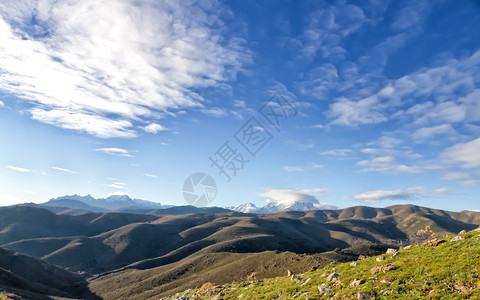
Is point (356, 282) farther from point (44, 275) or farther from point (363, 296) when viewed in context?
point (44, 275)

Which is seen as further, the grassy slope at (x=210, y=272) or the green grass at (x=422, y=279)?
the grassy slope at (x=210, y=272)

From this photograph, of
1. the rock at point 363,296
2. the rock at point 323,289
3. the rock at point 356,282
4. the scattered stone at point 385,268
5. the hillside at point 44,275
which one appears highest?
the scattered stone at point 385,268

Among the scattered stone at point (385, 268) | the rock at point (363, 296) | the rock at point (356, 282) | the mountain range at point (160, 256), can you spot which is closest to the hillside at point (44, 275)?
the mountain range at point (160, 256)

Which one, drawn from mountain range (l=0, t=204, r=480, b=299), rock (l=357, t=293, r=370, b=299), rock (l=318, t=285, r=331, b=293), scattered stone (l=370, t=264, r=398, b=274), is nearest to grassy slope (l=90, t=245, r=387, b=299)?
mountain range (l=0, t=204, r=480, b=299)

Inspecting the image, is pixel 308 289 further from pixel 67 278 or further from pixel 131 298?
pixel 67 278

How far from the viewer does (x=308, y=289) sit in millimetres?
19750

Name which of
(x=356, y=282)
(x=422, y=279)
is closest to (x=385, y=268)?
(x=356, y=282)

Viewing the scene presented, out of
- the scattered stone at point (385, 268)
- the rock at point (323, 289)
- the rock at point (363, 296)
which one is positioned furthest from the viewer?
the rock at point (323, 289)

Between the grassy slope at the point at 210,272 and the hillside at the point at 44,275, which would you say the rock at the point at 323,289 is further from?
the hillside at the point at 44,275

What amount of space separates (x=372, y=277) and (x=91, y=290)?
9873 cm

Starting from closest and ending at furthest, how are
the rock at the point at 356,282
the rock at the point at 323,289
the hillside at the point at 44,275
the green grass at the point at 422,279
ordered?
the green grass at the point at 422,279 → the rock at the point at 356,282 → the rock at the point at 323,289 → the hillside at the point at 44,275

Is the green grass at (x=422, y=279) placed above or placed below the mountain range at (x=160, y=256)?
above

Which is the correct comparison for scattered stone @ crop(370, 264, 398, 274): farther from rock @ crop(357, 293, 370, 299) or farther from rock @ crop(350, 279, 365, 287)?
rock @ crop(357, 293, 370, 299)

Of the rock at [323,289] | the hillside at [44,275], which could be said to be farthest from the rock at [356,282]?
the hillside at [44,275]
